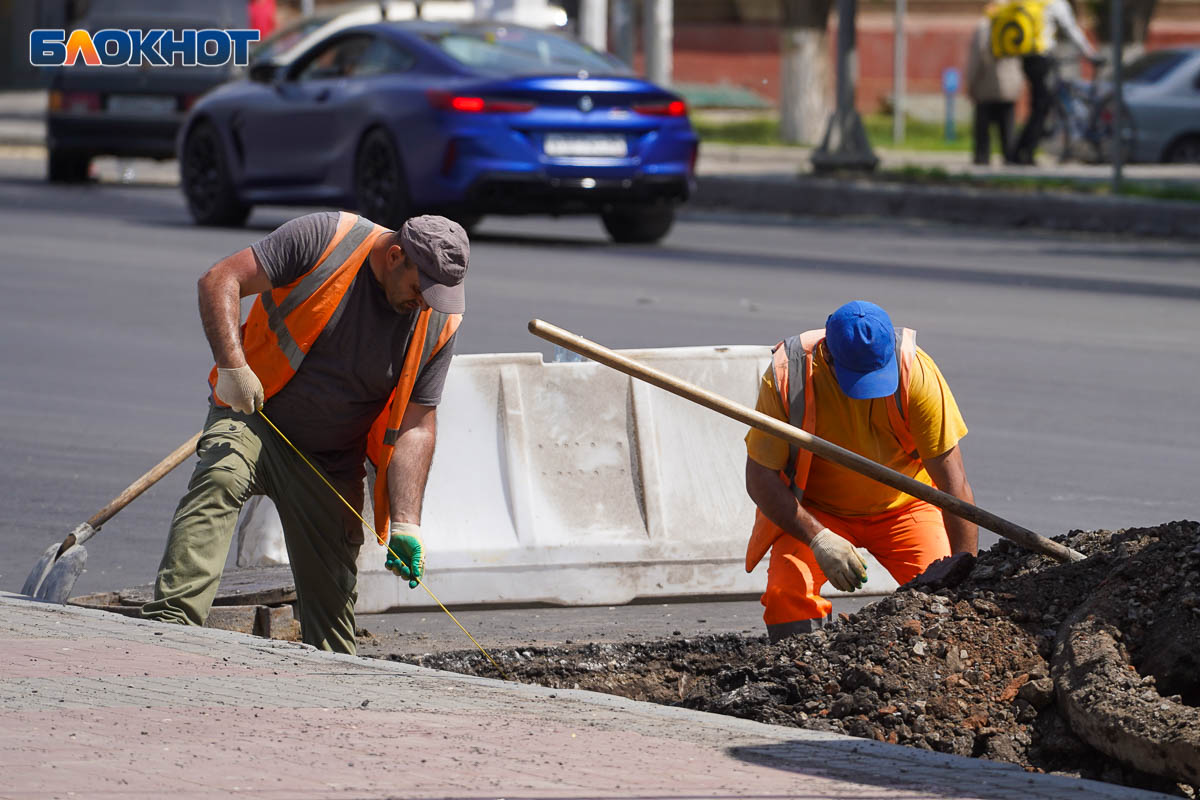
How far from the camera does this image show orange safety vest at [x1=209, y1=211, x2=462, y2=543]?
19.0 feet

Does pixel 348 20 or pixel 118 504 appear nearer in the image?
pixel 118 504

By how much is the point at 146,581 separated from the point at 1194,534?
3310 millimetres

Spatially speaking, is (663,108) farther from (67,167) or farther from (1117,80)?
(67,167)

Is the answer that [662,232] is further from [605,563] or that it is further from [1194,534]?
[1194,534]

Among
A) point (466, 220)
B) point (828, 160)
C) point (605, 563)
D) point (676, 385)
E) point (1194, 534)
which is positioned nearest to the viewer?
point (1194, 534)

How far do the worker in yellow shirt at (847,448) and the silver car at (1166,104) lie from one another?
727 inches

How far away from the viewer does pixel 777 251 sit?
15.9 metres

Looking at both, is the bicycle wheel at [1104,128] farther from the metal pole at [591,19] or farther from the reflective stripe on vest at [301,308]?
the reflective stripe on vest at [301,308]

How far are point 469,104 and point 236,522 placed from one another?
9.14 metres

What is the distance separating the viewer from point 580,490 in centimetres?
699

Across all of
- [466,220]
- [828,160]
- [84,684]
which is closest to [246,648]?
[84,684]

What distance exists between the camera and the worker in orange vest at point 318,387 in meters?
5.66

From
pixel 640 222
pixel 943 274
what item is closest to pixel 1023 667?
pixel 943 274

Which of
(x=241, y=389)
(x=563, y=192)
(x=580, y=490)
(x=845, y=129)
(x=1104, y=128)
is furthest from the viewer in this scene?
(x=1104, y=128)
